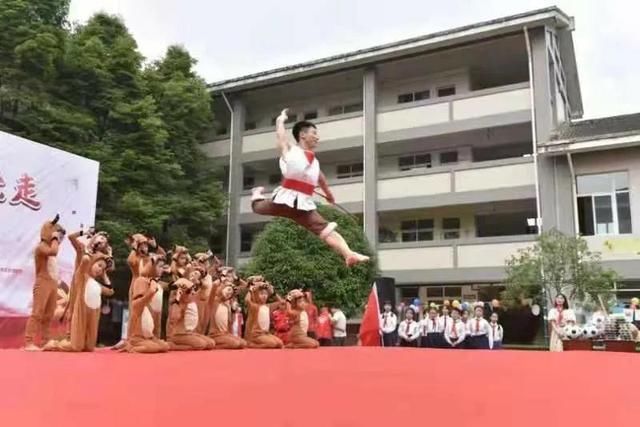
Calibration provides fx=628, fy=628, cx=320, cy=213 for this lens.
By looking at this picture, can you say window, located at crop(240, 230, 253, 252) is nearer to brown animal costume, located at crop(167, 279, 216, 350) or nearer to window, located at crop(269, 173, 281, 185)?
window, located at crop(269, 173, 281, 185)

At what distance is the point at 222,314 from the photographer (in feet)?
24.1

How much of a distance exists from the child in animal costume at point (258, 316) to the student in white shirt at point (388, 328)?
4.02 meters

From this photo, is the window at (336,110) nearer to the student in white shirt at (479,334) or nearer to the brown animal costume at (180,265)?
the student in white shirt at (479,334)

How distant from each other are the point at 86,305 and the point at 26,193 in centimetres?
335

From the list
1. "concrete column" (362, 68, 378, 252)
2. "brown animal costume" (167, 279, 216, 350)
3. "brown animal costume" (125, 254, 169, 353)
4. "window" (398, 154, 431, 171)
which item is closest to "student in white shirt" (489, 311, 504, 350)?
"concrete column" (362, 68, 378, 252)

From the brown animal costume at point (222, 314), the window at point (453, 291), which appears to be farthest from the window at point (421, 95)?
the brown animal costume at point (222, 314)

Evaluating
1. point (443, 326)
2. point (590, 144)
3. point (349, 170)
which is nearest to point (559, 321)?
point (443, 326)

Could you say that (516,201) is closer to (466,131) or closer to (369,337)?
(466,131)

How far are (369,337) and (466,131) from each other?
6701mm

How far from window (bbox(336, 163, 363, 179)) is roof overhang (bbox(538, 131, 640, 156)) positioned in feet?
18.0

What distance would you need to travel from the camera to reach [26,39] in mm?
12211

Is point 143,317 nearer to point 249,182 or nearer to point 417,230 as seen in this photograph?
point 417,230

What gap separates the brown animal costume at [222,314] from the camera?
278 inches

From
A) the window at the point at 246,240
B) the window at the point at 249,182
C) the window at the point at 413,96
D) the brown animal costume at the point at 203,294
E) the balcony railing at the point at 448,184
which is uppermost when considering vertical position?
the window at the point at 413,96
